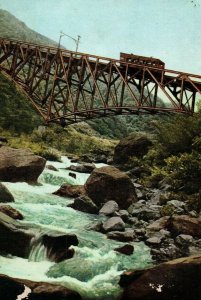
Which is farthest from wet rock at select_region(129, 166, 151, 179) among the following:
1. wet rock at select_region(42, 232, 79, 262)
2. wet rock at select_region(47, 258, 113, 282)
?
wet rock at select_region(47, 258, 113, 282)

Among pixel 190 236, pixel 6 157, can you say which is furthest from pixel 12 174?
pixel 190 236

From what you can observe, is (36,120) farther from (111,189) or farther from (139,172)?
(111,189)

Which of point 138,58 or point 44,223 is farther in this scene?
point 138,58

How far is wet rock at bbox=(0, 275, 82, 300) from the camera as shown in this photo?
7871mm

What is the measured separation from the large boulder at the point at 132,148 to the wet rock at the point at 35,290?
868 inches

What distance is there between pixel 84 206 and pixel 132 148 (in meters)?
14.9

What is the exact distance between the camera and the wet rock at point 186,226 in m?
13.1

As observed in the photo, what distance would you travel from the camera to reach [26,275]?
28.9 feet

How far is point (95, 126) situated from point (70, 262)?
63044 mm

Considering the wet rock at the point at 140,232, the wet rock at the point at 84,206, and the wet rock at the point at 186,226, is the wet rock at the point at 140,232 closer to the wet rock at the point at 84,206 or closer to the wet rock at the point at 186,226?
the wet rock at the point at 186,226

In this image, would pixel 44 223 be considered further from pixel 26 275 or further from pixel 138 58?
pixel 138 58

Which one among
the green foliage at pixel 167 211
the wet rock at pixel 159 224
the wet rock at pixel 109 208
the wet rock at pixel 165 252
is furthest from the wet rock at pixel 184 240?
the wet rock at pixel 109 208

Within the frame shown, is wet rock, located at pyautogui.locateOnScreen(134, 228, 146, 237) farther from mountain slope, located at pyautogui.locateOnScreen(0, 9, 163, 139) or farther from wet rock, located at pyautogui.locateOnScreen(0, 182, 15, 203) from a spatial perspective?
mountain slope, located at pyautogui.locateOnScreen(0, 9, 163, 139)

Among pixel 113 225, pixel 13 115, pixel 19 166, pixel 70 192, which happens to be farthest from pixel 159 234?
pixel 13 115
